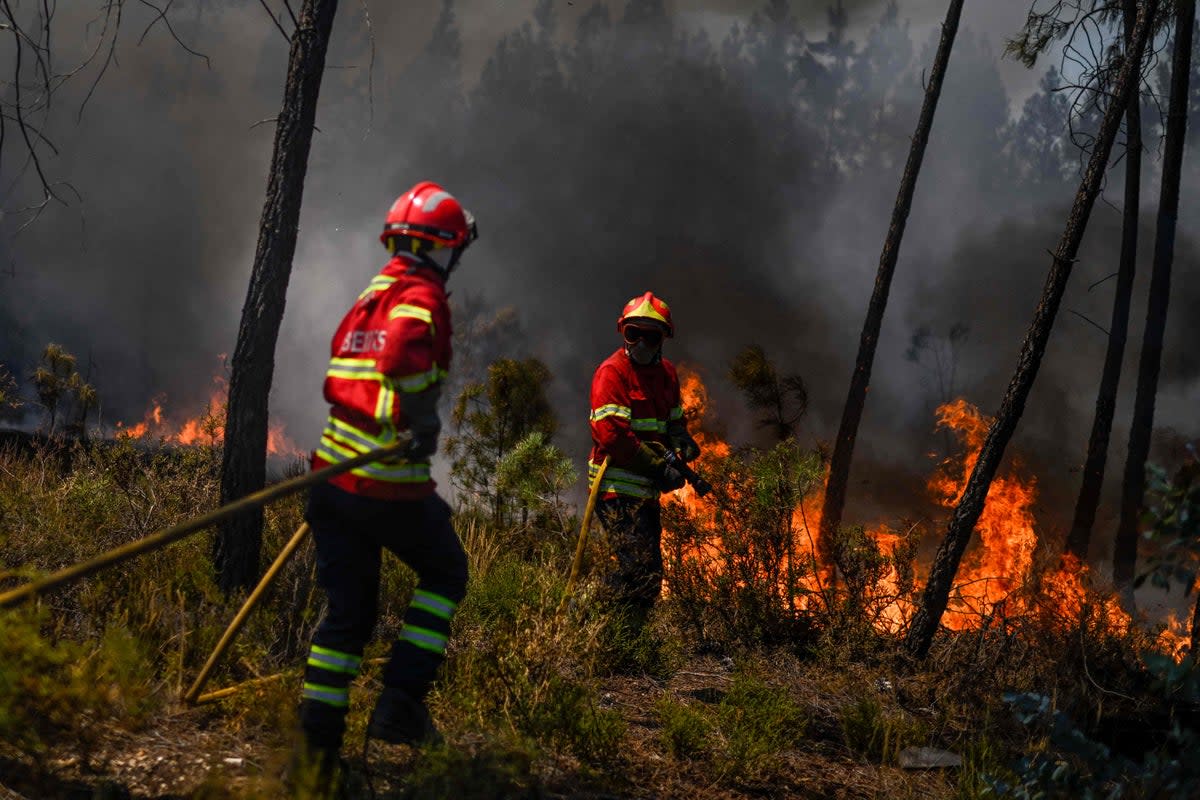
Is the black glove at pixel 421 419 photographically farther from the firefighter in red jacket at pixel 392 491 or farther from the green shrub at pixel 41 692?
the green shrub at pixel 41 692

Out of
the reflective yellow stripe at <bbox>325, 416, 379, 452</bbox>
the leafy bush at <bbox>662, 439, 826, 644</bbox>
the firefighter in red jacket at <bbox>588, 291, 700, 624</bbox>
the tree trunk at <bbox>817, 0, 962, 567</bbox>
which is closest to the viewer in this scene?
the reflective yellow stripe at <bbox>325, 416, 379, 452</bbox>

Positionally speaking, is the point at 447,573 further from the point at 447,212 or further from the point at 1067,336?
the point at 1067,336

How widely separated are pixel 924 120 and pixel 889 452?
705 inches

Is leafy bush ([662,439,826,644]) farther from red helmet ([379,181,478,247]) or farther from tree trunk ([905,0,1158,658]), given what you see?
red helmet ([379,181,478,247])

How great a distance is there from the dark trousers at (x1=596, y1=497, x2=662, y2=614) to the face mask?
0.89 m

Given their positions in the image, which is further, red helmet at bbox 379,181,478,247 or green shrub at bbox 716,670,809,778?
green shrub at bbox 716,670,809,778

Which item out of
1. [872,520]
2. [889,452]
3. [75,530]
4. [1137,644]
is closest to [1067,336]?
[889,452]

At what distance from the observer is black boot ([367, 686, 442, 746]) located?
131 inches

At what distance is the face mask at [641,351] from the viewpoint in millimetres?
5867

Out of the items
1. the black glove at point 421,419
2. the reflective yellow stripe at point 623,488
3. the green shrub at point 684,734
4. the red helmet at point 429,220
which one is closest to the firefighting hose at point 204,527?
the black glove at point 421,419

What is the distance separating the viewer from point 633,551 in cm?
579

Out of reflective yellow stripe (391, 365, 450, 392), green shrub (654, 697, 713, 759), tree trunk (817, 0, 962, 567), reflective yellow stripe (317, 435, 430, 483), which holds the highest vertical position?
tree trunk (817, 0, 962, 567)

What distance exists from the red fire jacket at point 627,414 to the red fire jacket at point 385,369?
2399 mm

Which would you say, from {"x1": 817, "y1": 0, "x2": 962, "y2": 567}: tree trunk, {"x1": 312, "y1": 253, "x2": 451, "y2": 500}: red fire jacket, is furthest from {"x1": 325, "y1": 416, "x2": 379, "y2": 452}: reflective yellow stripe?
{"x1": 817, "y1": 0, "x2": 962, "y2": 567}: tree trunk
